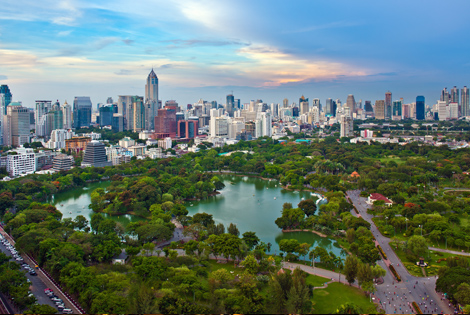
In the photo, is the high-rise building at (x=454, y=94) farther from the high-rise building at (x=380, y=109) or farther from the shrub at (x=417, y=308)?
the shrub at (x=417, y=308)

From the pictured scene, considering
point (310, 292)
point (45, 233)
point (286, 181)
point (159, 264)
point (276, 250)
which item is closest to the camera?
point (310, 292)

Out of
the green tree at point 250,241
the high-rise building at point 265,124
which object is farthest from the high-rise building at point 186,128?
the green tree at point 250,241

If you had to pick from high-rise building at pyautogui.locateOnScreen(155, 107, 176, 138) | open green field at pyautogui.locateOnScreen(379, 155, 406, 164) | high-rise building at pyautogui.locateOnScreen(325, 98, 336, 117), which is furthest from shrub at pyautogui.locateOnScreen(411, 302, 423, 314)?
high-rise building at pyautogui.locateOnScreen(325, 98, 336, 117)

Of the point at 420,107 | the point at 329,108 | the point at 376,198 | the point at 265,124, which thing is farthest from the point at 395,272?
the point at 329,108

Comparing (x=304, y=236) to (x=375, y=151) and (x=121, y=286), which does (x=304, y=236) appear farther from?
(x=375, y=151)

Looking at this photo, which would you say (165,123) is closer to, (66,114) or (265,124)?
(66,114)

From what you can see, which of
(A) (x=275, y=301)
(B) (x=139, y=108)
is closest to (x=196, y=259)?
(A) (x=275, y=301)
